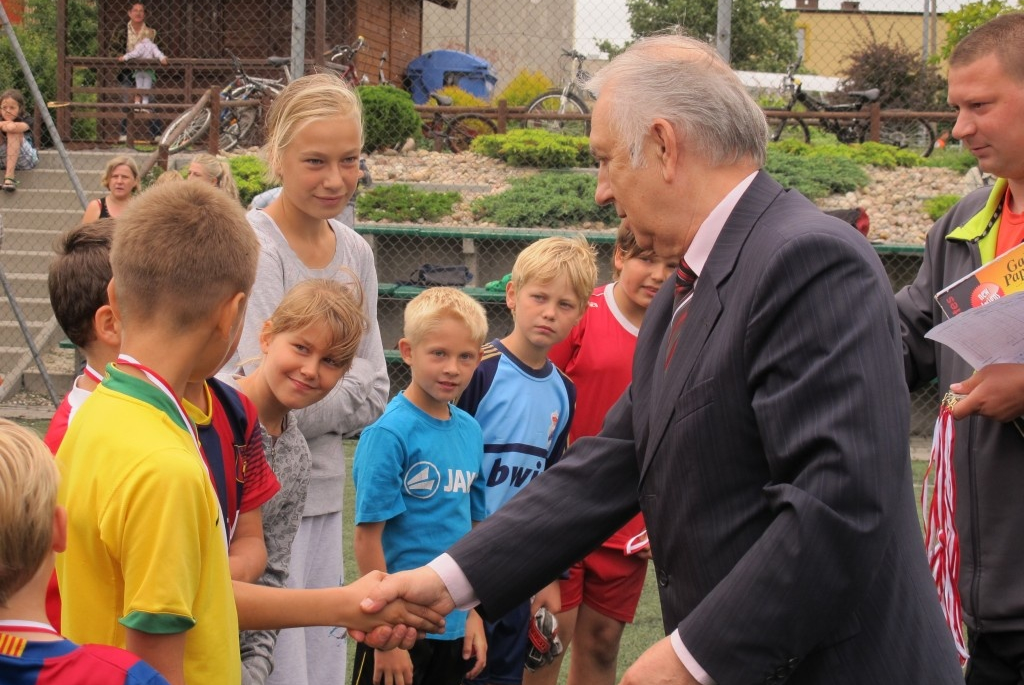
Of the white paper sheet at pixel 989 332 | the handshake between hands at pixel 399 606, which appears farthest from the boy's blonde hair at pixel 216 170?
the white paper sheet at pixel 989 332

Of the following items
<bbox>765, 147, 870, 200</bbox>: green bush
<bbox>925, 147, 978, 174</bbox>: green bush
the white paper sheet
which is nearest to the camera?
the white paper sheet

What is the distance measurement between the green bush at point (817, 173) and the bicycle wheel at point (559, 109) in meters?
3.04

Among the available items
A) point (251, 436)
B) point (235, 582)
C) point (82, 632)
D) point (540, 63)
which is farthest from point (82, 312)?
point (540, 63)

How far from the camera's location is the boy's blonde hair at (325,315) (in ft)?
10.1

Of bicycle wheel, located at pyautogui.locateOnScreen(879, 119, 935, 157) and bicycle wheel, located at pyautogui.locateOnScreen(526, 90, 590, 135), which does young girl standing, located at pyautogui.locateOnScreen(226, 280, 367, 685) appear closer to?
bicycle wheel, located at pyautogui.locateOnScreen(526, 90, 590, 135)

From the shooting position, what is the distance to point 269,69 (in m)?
19.8

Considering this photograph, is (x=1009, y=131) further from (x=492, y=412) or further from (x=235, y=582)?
(x=235, y=582)

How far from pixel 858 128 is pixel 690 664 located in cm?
1522

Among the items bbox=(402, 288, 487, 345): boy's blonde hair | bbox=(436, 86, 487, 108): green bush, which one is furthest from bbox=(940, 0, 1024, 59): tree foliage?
bbox=(402, 288, 487, 345): boy's blonde hair

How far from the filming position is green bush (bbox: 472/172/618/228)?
12.8 m

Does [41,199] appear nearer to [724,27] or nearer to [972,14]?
[724,27]

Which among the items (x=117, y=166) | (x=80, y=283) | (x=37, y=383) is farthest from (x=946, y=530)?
(x=37, y=383)

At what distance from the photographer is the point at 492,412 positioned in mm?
4129

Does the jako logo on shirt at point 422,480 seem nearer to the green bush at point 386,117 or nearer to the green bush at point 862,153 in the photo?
the green bush at point 862,153
